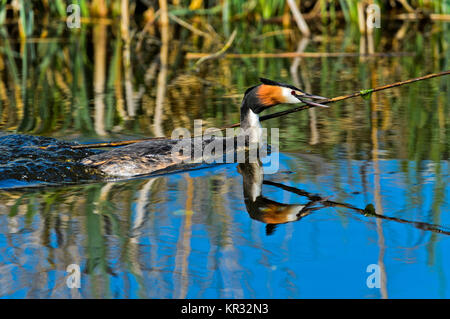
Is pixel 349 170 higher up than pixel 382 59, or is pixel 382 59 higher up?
pixel 382 59

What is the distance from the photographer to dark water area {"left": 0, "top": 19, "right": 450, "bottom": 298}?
3.40m

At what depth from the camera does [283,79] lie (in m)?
8.91

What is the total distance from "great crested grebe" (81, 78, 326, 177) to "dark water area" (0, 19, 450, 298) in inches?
6.8

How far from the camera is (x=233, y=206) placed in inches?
177

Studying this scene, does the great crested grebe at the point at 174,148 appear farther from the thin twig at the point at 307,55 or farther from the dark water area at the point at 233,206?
the thin twig at the point at 307,55

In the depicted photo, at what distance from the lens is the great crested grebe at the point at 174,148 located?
5340mm

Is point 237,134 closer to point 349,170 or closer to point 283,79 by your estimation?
point 349,170

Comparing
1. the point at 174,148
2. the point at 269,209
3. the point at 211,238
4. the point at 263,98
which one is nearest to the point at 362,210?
the point at 269,209

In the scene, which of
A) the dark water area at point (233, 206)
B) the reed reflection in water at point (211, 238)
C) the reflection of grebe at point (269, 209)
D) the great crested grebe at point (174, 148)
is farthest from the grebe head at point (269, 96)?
the reflection of grebe at point (269, 209)

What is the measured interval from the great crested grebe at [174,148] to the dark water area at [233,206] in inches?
6.8

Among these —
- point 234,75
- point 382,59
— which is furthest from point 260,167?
point 382,59

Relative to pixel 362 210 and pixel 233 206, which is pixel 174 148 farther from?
pixel 362 210

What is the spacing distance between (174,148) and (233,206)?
49.1 inches
